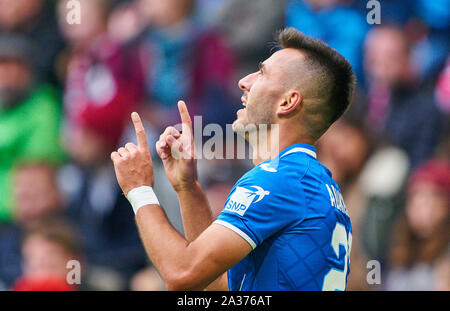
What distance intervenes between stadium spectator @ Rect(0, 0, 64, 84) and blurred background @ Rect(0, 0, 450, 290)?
0.02 meters

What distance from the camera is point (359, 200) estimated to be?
587 centimetres

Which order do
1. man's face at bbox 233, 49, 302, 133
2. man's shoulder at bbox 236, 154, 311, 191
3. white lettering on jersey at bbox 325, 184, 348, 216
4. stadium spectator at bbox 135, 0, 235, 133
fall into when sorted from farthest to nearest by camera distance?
1. stadium spectator at bbox 135, 0, 235, 133
2. man's face at bbox 233, 49, 302, 133
3. white lettering on jersey at bbox 325, 184, 348, 216
4. man's shoulder at bbox 236, 154, 311, 191

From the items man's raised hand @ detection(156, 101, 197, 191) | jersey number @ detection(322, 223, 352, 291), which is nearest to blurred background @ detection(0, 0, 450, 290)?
man's raised hand @ detection(156, 101, 197, 191)

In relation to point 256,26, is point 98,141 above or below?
below

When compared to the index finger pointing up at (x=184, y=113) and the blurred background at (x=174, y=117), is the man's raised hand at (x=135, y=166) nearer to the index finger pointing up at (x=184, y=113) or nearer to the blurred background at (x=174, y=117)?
the index finger pointing up at (x=184, y=113)

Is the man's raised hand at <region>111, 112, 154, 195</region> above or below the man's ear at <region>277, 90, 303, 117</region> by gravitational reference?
below

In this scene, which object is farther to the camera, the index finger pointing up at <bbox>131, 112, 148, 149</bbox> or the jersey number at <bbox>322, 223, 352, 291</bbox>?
the index finger pointing up at <bbox>131, 112, 148, 149</bbox>

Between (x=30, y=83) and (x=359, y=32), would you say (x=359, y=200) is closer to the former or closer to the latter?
(x=359, y=32)

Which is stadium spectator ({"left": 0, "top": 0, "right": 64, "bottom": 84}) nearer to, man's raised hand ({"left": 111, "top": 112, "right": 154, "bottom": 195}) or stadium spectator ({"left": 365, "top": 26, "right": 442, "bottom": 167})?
stadium spectator ({"left": 365, "top": 26, "right": 442, "bottom": 167})

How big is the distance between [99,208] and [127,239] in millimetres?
539

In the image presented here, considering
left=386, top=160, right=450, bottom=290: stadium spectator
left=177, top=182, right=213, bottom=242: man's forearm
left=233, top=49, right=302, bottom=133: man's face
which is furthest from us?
left=386, top=160, right=450, bottom=290: stadium spectator

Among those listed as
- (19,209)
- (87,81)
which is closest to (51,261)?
(19,209)

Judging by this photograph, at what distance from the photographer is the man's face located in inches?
136

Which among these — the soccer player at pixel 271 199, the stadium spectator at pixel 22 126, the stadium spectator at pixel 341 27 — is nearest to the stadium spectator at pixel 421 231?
the stadium spectator at pixel 341 27
